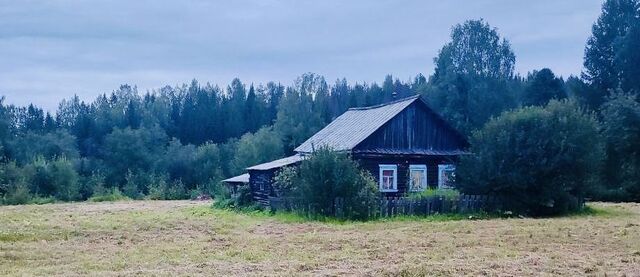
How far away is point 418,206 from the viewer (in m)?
24.9

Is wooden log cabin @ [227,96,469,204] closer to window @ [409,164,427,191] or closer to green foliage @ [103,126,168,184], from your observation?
window @ [409,164,427,191]

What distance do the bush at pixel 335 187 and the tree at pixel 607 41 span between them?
1415 inches

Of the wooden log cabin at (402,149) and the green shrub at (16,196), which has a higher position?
the wooden log cabin at (402,149)

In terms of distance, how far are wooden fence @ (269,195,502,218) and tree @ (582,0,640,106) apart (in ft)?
106

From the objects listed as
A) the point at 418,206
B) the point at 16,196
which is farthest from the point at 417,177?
the point at 16,196

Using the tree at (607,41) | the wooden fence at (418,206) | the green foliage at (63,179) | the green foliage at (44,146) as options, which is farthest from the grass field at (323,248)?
the green foliage at (44,146)

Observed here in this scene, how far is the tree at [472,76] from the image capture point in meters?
58.6

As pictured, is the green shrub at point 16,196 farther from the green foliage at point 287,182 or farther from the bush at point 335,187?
the bush at point 335,187

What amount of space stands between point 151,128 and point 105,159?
925cm

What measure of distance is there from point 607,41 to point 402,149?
31361 mm

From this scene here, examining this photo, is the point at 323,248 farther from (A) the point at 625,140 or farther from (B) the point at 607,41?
(B) the point at 607,41

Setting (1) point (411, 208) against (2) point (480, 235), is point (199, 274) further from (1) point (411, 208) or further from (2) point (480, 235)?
(1) point (411, 208)

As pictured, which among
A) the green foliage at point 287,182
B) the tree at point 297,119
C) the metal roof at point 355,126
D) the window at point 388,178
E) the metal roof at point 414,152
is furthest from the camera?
the tree at point 297,119

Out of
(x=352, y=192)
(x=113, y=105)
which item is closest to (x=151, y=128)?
(x=113, y=105)
